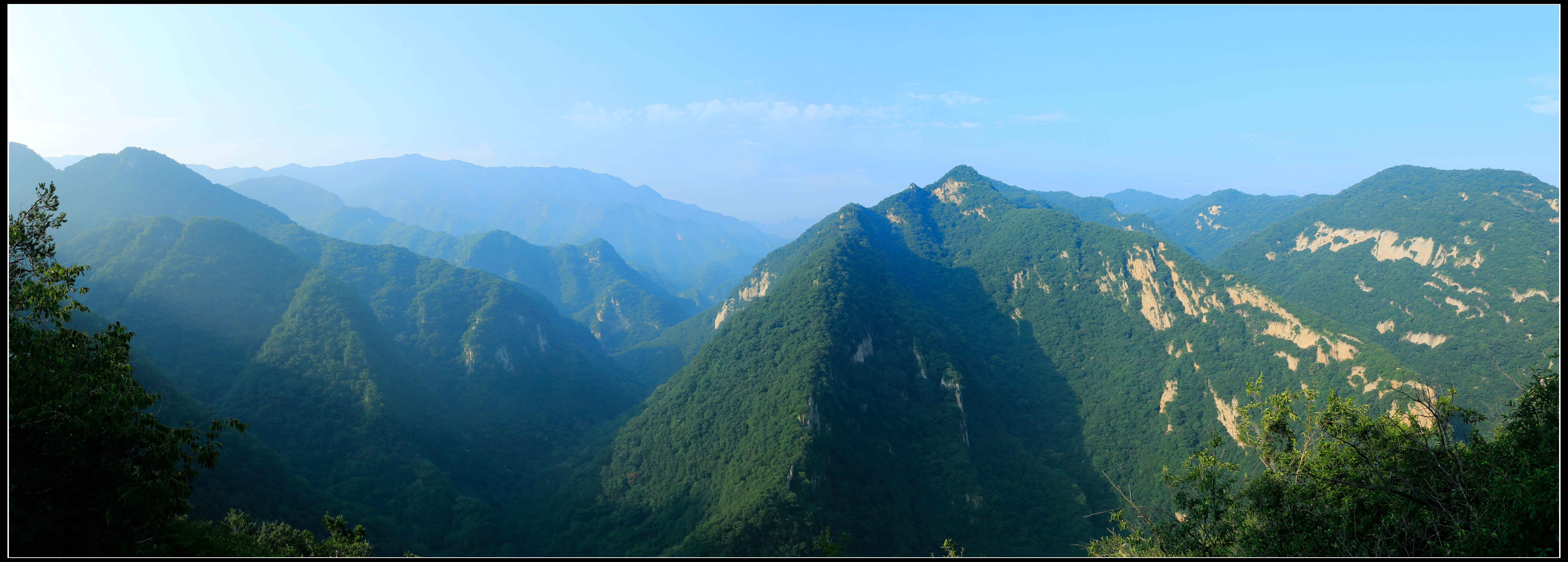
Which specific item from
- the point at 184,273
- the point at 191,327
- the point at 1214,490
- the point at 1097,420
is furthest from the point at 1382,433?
the point at 184,273

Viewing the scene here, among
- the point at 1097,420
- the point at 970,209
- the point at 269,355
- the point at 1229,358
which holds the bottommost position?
the point at 1097,420

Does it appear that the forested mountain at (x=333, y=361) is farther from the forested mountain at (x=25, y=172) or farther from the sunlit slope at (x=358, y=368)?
the forested mountain at (x=25, y=172)

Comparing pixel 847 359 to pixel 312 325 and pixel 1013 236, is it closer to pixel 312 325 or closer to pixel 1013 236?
pixel 1013 236

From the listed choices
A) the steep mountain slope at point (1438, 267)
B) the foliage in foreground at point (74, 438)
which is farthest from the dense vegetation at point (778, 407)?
the steep mountain slope at point (1438, 267)

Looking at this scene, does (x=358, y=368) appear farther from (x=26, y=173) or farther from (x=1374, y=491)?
(x=1374, y=491)

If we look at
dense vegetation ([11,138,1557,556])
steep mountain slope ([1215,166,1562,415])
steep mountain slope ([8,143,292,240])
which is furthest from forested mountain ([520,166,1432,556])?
steep mountain slope ([8,143,292,240])

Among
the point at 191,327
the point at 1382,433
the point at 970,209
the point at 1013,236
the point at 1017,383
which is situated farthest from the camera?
the point at 970,209

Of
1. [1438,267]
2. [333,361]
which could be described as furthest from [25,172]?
[1438,267]
